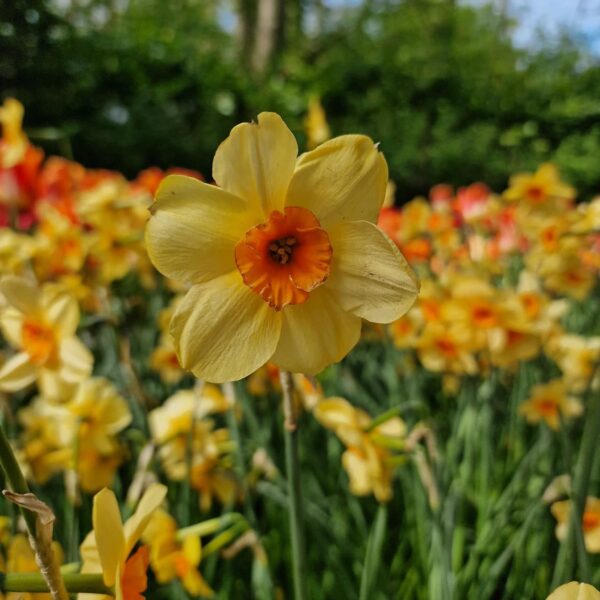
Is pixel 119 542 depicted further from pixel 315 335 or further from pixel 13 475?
pixel 315 335

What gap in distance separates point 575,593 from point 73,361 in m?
0.92

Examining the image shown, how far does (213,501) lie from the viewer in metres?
1.63

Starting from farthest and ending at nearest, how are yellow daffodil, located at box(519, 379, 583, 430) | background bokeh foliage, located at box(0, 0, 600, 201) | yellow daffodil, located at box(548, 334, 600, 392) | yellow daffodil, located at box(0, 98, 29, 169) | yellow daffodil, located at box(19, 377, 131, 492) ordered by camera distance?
1. background bokeh foliage, located at box(0, 0, 600, 201)
2. yellow daffodil, located at box(0, 98, 29, 169)
3. yellow daffodil, located at box(548, 334, 600, 392)
4. yellow daffodil, located at box(519, 379, 583, 430)
5. yellow daffodil, located at box(19, 377, 131, 492)

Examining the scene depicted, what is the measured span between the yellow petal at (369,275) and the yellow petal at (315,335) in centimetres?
1

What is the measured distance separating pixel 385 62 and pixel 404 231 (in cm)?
587

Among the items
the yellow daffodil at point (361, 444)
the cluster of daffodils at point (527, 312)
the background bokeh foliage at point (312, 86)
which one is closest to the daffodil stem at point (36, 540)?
the yellow daffodil at point (361, 444)

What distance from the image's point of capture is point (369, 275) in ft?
2.06

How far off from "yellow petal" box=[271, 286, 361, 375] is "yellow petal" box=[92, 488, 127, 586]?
184 millimetres

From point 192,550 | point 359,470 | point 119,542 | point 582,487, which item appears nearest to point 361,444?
point 359,470

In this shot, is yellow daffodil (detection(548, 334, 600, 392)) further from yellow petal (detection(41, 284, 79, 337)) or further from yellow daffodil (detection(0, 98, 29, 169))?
yellow daffodil (detection(0, 98, 29, 169))

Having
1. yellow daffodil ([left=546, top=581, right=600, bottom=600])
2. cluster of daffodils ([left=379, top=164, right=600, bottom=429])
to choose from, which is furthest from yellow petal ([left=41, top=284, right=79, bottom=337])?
yellow daffodil ([left=546, top=581, right=600, bottom=600])

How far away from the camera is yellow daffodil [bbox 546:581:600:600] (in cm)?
50

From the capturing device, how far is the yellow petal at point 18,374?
1108mm

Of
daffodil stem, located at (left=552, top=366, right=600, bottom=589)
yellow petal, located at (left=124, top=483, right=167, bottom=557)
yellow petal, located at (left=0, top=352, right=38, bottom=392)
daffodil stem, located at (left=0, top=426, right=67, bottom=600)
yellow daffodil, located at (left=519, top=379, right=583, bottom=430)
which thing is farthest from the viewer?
yellow daffodil, located at (left=519, top=379, right=583, bottom=430)
